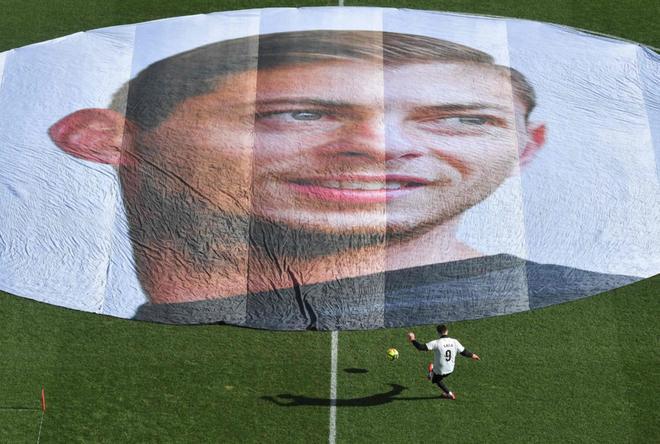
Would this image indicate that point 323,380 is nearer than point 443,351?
No

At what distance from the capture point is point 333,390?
601 inches

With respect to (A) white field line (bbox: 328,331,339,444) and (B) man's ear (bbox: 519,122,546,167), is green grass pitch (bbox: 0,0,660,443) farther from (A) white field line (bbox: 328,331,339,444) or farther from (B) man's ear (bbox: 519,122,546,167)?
(B) man's ear (bbox: 519,122,546,167)

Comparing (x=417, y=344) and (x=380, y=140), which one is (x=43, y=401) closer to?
(x=417, y=344)

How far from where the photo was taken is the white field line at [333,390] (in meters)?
14.8

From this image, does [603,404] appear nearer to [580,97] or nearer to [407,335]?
[407,335]

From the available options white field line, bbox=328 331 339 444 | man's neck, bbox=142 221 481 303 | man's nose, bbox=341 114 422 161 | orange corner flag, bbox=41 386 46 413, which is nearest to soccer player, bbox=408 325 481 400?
white field line, bbox=328 331 339 444

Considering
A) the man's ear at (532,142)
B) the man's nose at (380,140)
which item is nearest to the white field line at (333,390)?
the man's nose at (380,140)

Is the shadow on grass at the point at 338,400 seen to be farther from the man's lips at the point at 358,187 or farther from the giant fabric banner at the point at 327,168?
the man's lips at the point at 358,187

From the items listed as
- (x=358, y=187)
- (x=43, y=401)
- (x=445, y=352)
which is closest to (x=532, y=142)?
(x=358, y=187)

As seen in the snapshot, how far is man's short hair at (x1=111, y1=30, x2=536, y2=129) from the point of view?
1844 cm

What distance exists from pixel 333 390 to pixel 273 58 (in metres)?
7.06

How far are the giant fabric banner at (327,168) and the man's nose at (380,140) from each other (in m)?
0.03

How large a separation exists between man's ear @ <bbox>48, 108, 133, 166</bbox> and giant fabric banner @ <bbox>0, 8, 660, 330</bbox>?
38 millimetres

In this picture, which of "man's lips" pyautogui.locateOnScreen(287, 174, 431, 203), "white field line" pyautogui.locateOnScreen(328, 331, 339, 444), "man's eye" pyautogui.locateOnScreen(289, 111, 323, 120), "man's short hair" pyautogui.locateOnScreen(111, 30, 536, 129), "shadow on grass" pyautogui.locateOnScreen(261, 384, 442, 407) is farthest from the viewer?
"man's short hair" pyautogui.locateOnScreen(111, 30, 536, 129)
